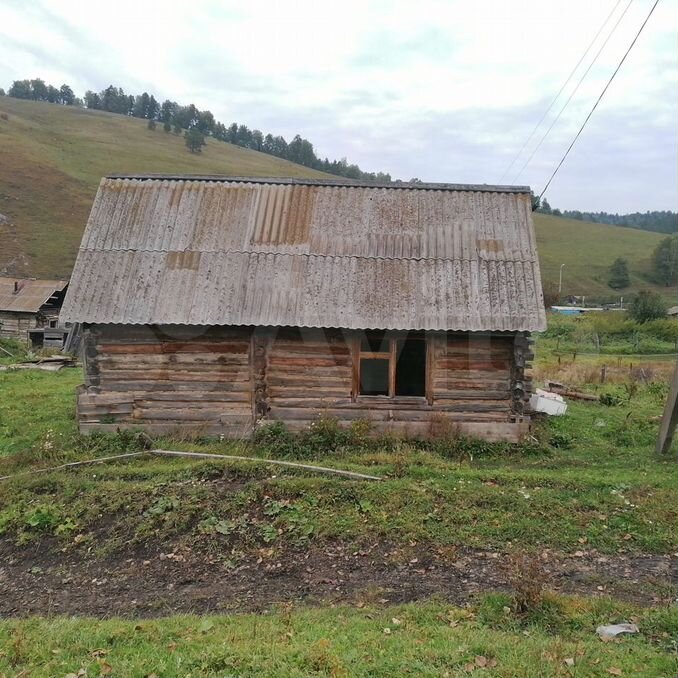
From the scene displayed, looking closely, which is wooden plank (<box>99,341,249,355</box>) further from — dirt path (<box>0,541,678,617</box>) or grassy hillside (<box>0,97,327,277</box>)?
grassy hillside (<box>0,97,327,277</box>)

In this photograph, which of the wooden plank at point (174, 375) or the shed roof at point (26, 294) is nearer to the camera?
the wooden plank at point (174, 375)

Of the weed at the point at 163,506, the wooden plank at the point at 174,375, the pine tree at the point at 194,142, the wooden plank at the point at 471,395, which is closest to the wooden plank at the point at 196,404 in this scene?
the wooden plank at the point at 174,375

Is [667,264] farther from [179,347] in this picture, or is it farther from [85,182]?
[179,347]

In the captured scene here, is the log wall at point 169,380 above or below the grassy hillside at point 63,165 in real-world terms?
below

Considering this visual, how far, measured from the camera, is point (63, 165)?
268 ft

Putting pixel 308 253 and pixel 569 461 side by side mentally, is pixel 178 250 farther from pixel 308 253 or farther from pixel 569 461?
pixel 569 461

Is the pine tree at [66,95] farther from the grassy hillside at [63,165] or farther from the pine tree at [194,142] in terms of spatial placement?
the pine tree at [194,142]

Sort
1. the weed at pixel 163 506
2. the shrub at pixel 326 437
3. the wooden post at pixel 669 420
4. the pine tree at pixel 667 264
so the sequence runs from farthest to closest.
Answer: the pine tree at pixel 667 264
the shrub at pixel 326 437
the wooden post at pixel 669 420
the weed at pixel 163 506

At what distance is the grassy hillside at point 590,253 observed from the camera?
3250 inches

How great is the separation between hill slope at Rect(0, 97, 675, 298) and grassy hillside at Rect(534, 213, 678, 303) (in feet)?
0.56

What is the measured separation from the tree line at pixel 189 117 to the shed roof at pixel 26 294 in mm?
113148

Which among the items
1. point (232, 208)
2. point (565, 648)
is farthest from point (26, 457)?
point (565, 648)

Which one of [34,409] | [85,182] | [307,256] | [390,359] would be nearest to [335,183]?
[307,256]

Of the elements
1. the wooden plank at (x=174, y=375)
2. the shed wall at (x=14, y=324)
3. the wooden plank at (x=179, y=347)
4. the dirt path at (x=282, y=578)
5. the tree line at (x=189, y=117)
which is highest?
the tree line at (x=189, y=117)
